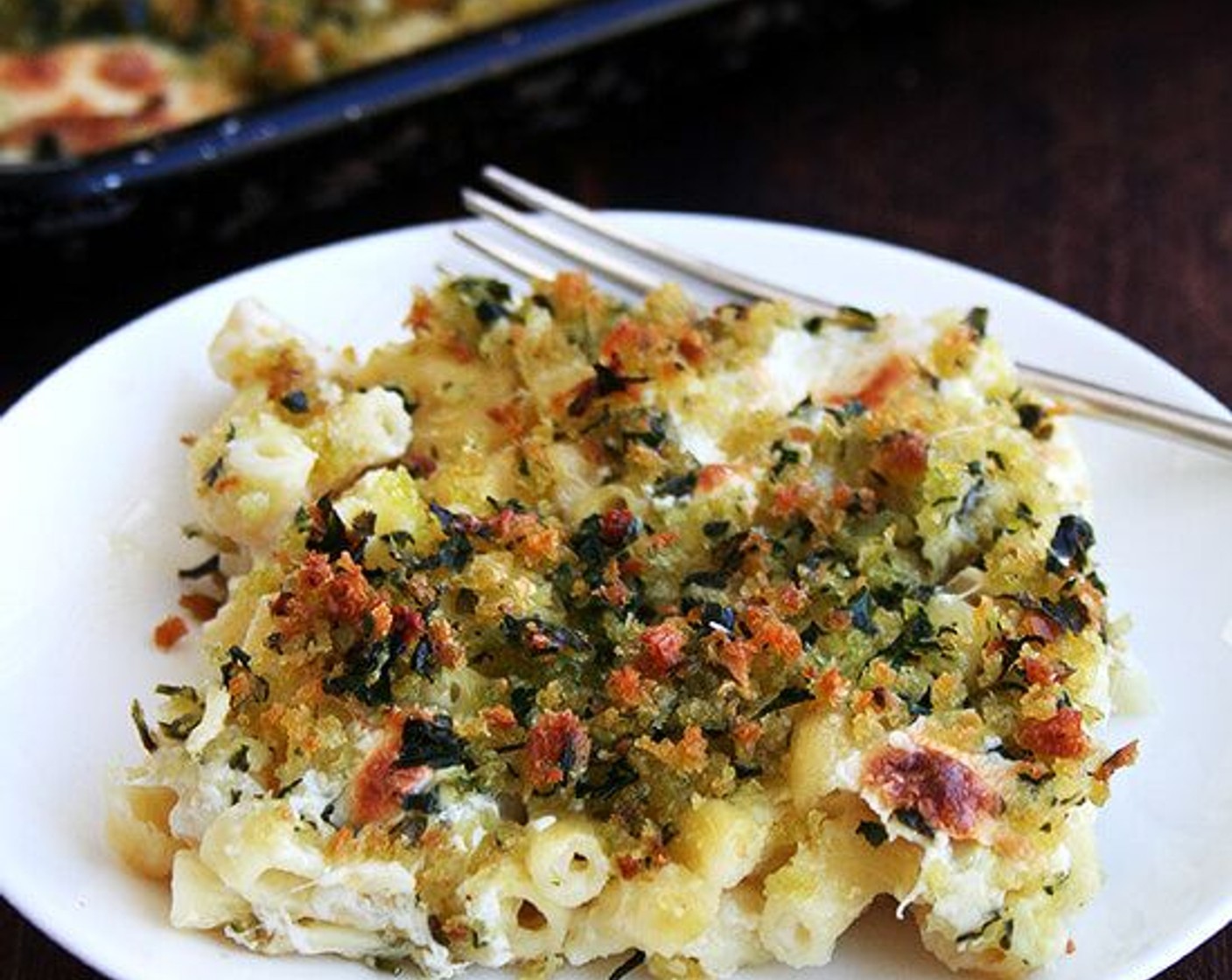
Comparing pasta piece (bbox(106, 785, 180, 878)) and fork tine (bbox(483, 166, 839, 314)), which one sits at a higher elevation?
fork tine (bbox(483, 166, 839, 314))

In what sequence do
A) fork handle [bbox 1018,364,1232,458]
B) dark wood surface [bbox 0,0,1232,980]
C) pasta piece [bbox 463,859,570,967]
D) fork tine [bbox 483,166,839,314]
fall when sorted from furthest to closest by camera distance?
dark wood surface [bbox 0,0,1232,980] → fork tine [bbox 483,166,839,314] → fork handle [bbox 1018,364,1232,458] → pasta piece [bbox 463,859,570,967]

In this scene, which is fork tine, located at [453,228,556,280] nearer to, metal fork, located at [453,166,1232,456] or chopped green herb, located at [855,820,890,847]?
metal fork, located at [453,166,1232,456]

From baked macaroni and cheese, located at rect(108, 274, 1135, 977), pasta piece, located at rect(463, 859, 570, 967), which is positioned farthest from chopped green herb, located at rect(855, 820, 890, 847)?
pasta piece, located at rect(463, 859, 570, 967)

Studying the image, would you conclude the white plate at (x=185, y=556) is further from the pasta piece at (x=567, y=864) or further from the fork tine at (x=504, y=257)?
the pasta piece at (x=567, y=864)

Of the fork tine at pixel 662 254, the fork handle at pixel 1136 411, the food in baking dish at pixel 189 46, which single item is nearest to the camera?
the fork handle at pixel 1136 411

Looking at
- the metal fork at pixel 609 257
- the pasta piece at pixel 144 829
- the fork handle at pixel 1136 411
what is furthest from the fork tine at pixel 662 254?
the pasta piece at pixel 144 829

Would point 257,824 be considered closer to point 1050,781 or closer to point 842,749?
point 842,749
